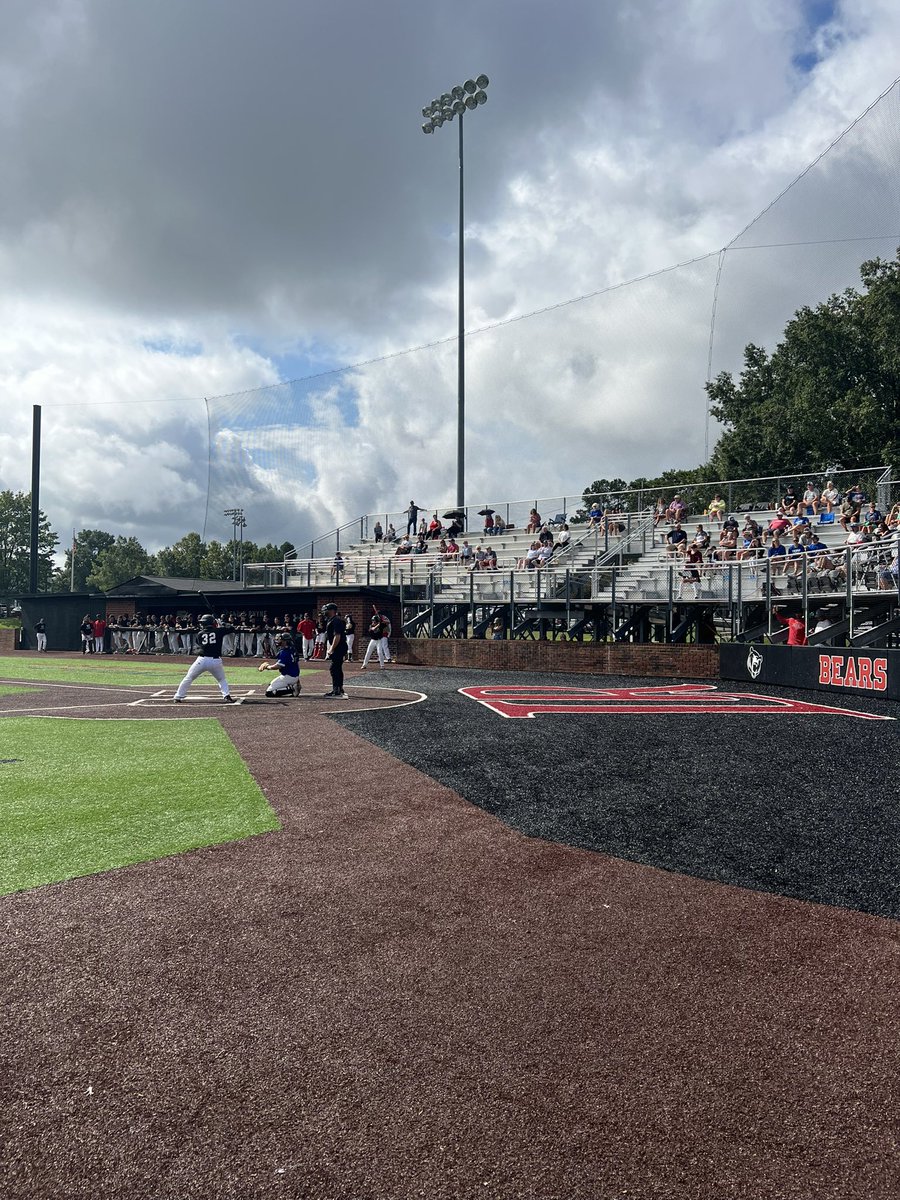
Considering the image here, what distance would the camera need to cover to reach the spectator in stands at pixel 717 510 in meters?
26.5

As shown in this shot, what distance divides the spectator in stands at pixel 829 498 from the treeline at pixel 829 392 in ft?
43.5

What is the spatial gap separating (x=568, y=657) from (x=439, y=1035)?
1959 cm

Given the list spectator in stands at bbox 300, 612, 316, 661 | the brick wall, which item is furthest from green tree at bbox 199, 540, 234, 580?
the brick wall

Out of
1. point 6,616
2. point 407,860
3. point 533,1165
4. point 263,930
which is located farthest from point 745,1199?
point 6,616

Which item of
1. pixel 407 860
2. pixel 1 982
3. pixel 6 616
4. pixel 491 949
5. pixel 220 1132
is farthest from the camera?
pixel 6 616

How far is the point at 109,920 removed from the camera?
195 inches

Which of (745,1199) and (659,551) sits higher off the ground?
(659,551)

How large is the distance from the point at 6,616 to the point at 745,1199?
90644 mm

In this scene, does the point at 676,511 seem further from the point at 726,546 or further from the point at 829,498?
the point at 829,498

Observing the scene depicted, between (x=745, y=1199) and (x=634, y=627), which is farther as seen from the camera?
(x=634, y=627)

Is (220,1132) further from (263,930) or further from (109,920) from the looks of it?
(109,920)

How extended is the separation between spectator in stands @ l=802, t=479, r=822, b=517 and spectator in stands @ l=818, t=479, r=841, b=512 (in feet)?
0.43

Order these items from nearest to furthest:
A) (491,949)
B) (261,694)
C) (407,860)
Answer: (491,949)
(407,860)
(261,694)

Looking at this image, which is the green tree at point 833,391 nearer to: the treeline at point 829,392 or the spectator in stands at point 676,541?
the treeline at point 829,392
